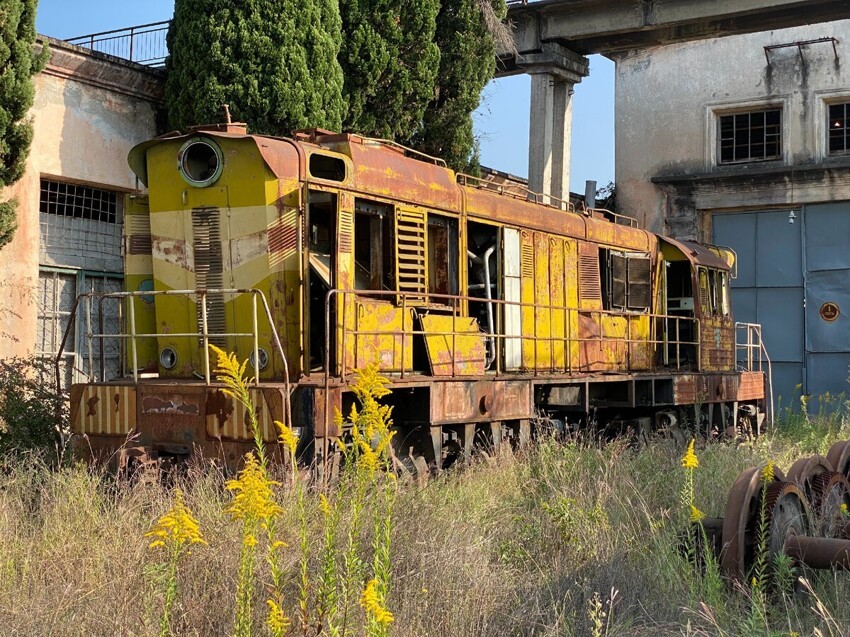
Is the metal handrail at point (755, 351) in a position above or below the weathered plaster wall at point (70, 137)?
below

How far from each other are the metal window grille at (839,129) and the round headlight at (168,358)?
57.4 feet

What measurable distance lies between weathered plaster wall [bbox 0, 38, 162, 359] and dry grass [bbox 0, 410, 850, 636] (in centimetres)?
485

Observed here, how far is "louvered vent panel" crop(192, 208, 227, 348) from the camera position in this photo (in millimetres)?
9203

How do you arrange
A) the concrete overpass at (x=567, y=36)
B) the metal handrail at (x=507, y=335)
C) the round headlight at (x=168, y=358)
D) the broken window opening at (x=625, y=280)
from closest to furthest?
the metal handrail at (x=507, y=335) → the round headlight at (x=168, y=358) → the broken window opening at (x=625, y=280) → the concrete overpass at (x=567, y=36)

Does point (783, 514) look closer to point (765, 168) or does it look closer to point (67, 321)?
point (67, 321)

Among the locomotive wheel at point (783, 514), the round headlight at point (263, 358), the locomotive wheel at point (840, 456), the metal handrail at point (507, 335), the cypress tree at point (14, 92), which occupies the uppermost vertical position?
the cypress tree at point (14, 92)

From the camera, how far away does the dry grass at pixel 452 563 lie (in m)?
5.22

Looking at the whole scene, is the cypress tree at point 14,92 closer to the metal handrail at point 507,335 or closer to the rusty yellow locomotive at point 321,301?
the rusty yellow locomotive at point 321,301

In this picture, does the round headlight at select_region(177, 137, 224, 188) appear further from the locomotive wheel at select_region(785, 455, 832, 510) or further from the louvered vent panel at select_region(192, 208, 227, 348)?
the locomotive wheel at select_region(785, 455, 832, 510)

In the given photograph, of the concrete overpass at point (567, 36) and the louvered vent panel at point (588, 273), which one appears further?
the concrete overpass at point (567, 36)

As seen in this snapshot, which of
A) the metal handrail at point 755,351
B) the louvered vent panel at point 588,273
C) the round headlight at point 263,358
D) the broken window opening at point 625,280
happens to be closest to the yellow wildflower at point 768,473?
the round headlight at point 263,358

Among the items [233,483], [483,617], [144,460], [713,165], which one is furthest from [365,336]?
[713,165]

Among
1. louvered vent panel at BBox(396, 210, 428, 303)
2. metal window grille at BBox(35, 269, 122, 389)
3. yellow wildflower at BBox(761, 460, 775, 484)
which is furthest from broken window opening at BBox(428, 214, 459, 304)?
metal window grille at BBox(35, 269, 122, 389)

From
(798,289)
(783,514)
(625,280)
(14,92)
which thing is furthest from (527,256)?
(798,289)
